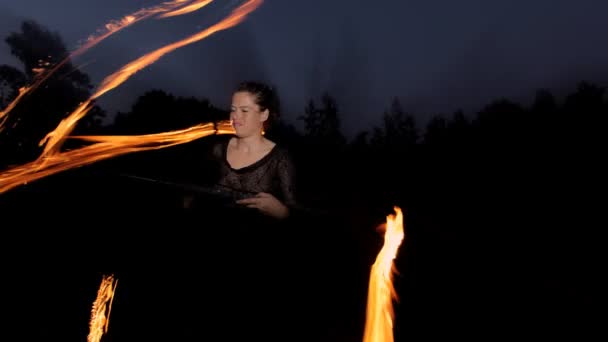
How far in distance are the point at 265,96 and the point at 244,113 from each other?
0.30 m

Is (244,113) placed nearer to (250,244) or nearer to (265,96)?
(265,96)

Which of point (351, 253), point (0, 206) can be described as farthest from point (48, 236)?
point (351, 253)

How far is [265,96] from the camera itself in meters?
3.79

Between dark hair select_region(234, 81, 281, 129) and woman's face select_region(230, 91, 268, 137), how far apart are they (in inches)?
1.8

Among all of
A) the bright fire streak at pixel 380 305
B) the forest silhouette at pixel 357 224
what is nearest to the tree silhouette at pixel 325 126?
the forest silhouette at pixel 357 224

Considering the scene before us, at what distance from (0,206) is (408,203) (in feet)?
62.4

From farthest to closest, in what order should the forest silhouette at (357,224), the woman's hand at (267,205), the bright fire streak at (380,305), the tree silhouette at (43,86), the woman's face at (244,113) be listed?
the tree silhouette at (43,86) < the forest silhouette at (357,224) < the woman's face at (244,113) < the woman's hand at (267,205) < the bright fire streak at (380,305)

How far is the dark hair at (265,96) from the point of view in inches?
147

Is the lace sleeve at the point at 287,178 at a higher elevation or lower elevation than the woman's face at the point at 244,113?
lower

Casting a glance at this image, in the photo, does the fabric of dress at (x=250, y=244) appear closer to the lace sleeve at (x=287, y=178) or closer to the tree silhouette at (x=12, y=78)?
the lace sleeve at (x=287, y=178)

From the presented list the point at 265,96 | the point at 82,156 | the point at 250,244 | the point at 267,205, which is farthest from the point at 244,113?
the point at 82,156

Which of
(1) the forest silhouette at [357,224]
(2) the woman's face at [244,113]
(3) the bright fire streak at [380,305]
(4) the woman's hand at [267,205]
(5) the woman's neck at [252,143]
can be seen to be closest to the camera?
(3) the bright fire streak at [380,305]

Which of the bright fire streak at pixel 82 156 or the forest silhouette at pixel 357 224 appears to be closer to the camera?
the bright fire streak at pixel 82 156

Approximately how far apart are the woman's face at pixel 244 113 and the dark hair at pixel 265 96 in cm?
5
